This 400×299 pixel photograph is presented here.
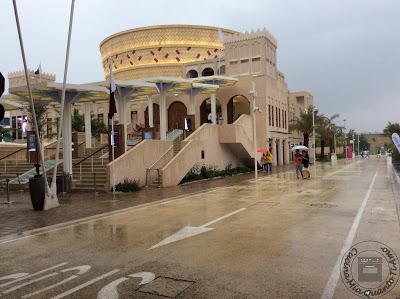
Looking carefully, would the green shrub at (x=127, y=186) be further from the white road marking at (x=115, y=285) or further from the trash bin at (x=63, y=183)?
the white road marking at (x=115, y=285)

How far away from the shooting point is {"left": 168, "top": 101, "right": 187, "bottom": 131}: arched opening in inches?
1772

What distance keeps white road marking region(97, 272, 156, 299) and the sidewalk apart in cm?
515

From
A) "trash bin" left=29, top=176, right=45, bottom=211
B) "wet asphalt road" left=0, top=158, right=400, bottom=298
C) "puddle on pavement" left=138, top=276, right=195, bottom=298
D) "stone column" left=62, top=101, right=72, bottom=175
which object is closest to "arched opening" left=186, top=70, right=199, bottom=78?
"stone column" left=62, top=101, right=72, bottom=175

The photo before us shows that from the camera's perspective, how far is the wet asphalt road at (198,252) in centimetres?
621

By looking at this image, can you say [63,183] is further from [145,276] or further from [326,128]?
[326,128]

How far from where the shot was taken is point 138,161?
75.9 feet

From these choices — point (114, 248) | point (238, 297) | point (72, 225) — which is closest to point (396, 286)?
point (238, 297)

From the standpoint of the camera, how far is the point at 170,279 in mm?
6609

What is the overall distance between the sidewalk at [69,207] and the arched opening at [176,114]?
2299cm

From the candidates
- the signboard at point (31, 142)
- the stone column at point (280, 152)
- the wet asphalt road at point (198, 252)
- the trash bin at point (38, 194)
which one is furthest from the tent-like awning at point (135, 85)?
the stone column at point (280, 152)

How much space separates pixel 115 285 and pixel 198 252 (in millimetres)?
2294

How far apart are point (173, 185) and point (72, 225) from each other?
1227 cm

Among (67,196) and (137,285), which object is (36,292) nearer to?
(137,285)

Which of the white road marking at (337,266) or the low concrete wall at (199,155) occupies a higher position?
the low concrete wall at (199,155)
